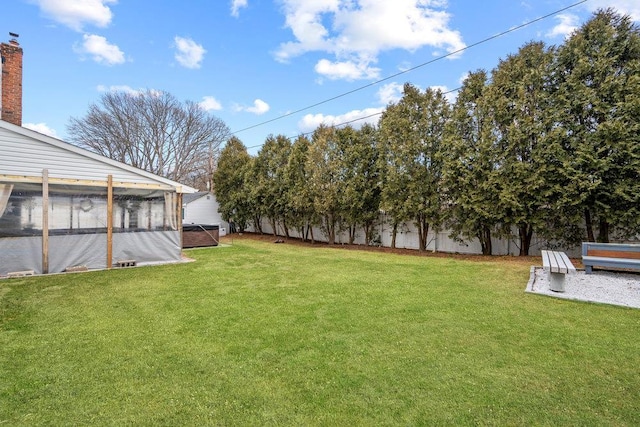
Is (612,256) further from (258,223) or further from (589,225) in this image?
(258,223)

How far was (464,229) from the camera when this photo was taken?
395 inches

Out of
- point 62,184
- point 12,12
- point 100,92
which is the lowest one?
Answer: point 62,184

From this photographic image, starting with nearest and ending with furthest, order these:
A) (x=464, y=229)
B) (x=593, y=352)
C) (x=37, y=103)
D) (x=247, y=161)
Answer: (x=593, y=352)
(x=464, y=229)
(x=37, y=103)
(x=247, y=161)

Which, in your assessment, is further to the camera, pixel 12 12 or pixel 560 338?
pixel 12 12

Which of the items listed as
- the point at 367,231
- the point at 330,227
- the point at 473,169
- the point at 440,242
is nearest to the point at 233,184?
the point at 330,227

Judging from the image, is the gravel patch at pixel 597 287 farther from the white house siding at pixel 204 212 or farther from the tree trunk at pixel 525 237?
the white house siding at pixel 204 212

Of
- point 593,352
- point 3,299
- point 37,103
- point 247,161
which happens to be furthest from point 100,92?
point 593,352

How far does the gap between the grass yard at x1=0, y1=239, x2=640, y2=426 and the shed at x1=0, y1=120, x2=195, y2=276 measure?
7.15 ft

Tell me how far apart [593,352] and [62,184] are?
33.0ft

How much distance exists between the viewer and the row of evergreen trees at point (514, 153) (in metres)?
7.52

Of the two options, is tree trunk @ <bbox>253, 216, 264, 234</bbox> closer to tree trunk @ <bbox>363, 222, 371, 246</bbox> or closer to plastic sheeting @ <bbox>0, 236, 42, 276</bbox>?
tree trunk @ <bbox>363, 222, 371, 246</bbox>

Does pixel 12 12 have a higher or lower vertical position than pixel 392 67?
higher

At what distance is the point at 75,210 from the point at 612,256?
1236 centimetres

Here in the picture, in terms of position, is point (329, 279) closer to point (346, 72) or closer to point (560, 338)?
point (560, 338)
